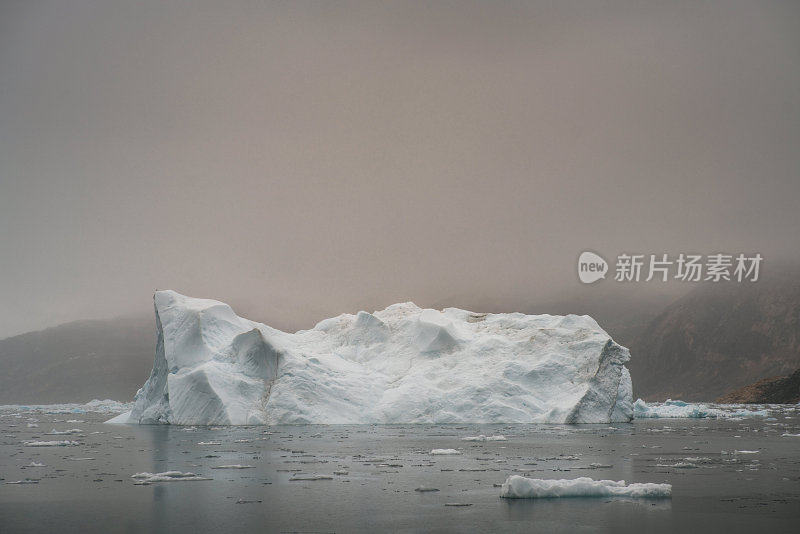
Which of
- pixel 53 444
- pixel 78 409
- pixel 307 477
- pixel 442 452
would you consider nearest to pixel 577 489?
pixel 307 477

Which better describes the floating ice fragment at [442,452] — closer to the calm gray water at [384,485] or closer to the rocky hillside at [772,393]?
the calm gray water at [384,485]

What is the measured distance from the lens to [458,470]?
15.5 metres

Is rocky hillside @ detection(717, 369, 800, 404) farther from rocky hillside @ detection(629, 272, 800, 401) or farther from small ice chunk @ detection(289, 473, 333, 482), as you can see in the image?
small ice chunk @ detection(289, 473, 333, 482)

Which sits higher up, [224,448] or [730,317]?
[730,317]

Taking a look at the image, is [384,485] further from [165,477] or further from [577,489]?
[165,477]

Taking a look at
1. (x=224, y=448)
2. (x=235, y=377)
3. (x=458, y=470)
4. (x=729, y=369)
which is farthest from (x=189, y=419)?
→ (x=729, y=369)

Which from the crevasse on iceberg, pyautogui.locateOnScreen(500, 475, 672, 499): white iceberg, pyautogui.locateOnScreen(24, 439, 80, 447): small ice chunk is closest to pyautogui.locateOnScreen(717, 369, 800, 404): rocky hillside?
the crevasse on iceberg

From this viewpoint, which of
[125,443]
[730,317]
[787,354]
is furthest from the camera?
[730,317]

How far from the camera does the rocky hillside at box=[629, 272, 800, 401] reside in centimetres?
16312

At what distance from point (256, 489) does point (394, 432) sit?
15215 mm

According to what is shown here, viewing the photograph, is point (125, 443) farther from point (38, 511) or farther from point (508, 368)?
point (508, 368)

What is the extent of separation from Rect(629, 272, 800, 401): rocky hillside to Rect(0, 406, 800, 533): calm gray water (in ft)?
495

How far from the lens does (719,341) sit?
174375mm

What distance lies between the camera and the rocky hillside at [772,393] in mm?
111912
